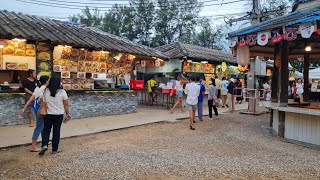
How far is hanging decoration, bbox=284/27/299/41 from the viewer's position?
7895 millimetres

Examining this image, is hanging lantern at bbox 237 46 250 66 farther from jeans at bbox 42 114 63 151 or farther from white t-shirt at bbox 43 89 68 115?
jeans at bbox 42 114 63 151

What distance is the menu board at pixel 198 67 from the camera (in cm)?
1920

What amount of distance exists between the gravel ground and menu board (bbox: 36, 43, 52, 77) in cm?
459

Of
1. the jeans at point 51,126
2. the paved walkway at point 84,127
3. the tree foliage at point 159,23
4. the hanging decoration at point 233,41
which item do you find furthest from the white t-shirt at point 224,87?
the tree foliage at point 159,23

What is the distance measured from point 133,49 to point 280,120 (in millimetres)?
7982

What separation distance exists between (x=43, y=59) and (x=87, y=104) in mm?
2540

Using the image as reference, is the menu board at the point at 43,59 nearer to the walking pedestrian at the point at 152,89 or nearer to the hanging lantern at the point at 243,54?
the walking pedestrian at the point at 152,89

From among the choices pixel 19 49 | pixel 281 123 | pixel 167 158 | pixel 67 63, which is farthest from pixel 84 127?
pixel 281 123

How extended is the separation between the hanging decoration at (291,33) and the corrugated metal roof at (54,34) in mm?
7349

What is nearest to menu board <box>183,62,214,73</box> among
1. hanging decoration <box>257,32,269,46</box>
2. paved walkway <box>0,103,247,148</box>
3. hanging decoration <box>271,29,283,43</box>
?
paved walkway <box>0,103,247,148</box>

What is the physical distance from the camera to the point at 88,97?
12.6m

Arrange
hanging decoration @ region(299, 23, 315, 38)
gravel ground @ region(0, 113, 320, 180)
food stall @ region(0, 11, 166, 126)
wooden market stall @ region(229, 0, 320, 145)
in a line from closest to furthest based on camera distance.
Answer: gravel ground @ region(0, 113, 320, 180)
hanging decoration @ region(299, 23, 315, 38)
wooden market stall @ region(229, 0, 320, 145)
food stall @ region(0, 11, 166, 126)

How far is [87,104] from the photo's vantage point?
12.5 metres

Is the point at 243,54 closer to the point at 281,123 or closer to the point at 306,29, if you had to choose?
the point at 281,123
